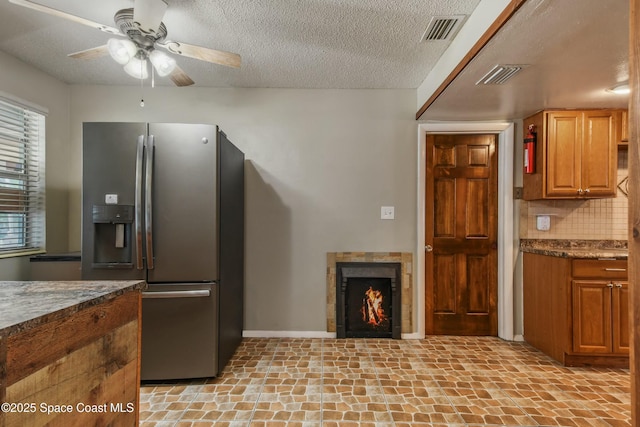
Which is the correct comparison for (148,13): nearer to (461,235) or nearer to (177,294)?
(177,294)

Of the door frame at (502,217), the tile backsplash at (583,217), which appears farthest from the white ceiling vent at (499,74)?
the tile backsplash at (583,217)

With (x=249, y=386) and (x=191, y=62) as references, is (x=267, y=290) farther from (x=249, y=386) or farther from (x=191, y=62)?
(x=191, y=62)

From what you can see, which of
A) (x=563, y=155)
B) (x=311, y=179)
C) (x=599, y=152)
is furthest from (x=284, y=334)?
(x=599, y=152)

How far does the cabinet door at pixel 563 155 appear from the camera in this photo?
2723 mm

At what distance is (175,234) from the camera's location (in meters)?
2.16

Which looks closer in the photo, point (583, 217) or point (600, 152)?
point (600, 152)

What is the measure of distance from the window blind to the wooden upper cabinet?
4.43m

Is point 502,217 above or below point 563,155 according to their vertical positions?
below

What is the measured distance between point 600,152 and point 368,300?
242 cm

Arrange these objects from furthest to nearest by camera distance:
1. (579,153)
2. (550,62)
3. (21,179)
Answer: (579,153), (21,179), (550,62)

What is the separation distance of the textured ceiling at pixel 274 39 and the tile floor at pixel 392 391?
2422 millimetres

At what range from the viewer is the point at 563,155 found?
8.96ft

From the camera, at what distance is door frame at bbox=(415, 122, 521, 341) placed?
3.01 meters

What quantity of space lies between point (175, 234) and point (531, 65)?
8.43ft
